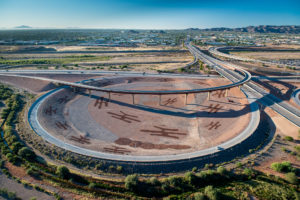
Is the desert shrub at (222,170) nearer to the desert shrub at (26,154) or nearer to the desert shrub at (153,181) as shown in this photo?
the desert shrub at (153,181)

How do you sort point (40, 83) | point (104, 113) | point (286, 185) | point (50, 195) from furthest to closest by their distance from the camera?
point (40, 83)
point (104, 113)
point (286, 185)
point (50, 195)

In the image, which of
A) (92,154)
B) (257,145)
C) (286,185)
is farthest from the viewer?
(257,145)

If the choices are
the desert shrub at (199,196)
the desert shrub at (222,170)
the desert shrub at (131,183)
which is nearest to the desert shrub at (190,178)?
the desert shrub at (199,196)

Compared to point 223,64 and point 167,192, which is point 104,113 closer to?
point 167,192

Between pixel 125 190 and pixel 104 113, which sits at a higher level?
pixel 104 113

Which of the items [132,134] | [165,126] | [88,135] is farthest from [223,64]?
[88,135]

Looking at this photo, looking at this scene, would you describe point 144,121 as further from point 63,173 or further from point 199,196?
point 199,196

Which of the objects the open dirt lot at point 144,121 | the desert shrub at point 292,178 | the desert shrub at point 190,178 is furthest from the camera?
the open dirt lot at point 144,121

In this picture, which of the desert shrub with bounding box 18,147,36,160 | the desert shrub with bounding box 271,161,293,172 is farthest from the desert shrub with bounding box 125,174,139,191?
the desert shrub with bounding box 271,161,293,172
